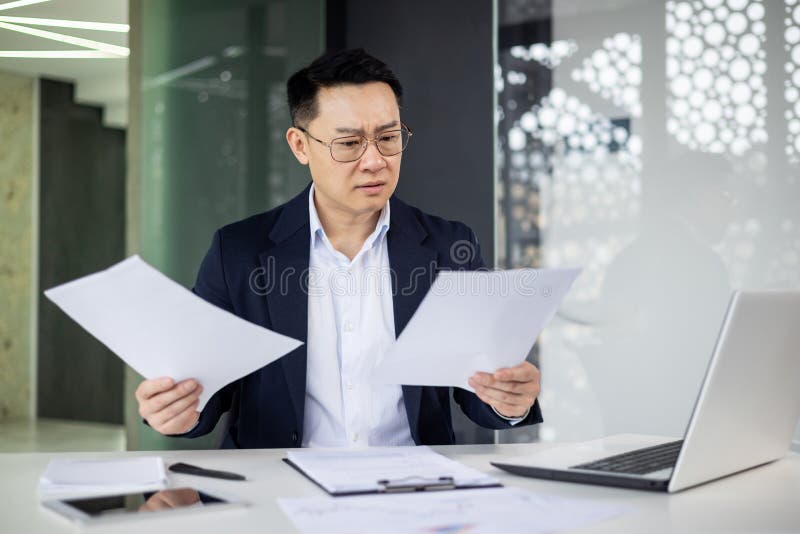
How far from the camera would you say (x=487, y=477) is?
1364mm

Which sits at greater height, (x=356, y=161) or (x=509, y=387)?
(x=356, y=161)

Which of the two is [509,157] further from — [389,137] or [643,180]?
[389,137]

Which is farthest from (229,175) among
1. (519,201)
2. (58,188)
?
(519,201)

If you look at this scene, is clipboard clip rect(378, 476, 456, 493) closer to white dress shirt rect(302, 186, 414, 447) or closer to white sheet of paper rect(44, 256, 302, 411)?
white sheet of paper rect(44, 256, 302, 411)

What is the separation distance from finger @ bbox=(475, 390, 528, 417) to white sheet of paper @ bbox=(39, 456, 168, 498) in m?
0.59

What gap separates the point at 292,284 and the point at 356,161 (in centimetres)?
34

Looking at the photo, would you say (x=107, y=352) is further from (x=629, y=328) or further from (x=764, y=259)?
(x=764, y=259)

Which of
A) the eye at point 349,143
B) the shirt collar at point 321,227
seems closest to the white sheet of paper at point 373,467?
the shirt collar at point 321,227

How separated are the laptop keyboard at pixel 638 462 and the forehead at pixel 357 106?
102 cm

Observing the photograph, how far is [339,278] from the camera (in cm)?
214

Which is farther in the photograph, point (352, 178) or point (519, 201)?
point (519, 201)

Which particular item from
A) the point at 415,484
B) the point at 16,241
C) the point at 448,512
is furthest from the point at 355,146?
the point at 16,241

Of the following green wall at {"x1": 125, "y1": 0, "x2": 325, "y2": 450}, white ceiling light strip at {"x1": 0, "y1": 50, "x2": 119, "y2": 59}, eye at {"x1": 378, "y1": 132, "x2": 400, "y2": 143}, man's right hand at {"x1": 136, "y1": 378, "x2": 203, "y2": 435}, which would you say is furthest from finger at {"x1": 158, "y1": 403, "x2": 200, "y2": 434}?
white ceiling light strip at {"x1": 0, "y1": 50, "x2": 119, "y2": 59}

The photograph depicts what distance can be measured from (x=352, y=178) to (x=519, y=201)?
1957 mm
